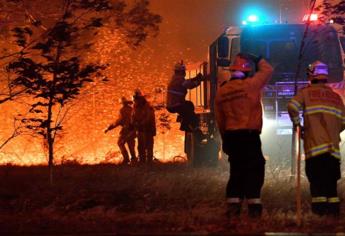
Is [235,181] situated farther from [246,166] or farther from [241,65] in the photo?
[241,65]

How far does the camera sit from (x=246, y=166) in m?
7.28

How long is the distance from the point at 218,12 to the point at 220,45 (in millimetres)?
6045

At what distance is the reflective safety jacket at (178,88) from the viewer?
1259cm

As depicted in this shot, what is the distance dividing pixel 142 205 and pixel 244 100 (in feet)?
6.95

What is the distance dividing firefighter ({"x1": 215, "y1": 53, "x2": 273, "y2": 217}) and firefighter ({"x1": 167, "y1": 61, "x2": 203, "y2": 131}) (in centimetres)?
525

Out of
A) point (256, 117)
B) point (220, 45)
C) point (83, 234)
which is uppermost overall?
point (220, 45)

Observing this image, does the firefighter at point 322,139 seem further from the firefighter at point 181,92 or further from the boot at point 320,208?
the firefighter at point 181,92

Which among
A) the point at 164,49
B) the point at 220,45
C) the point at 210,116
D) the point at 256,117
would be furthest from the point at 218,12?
the point at 256,117

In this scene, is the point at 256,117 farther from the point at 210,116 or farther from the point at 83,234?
the point at 210,116

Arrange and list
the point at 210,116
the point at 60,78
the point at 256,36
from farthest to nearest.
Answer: the point at 210,116 < the point at 256,36 < the point at 60,78

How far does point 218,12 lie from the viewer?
17.6m

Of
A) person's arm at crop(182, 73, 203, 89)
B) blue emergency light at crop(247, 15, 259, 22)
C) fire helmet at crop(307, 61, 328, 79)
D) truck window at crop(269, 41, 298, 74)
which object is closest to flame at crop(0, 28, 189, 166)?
person's arm at crop(182, 73, 203, 89)

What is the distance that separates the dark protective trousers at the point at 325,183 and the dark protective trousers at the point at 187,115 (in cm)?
567

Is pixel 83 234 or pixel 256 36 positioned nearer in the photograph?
pixel 83 234
